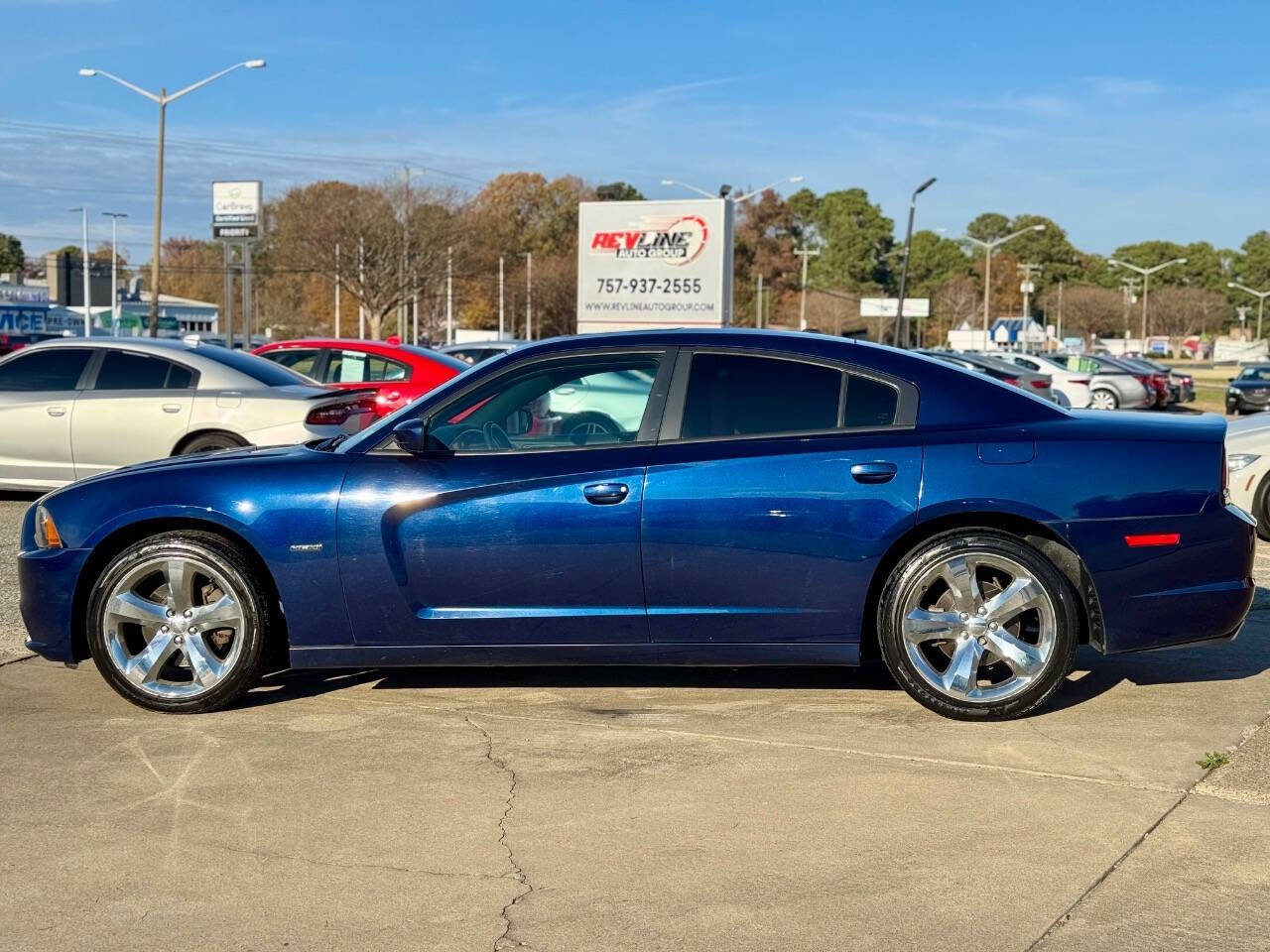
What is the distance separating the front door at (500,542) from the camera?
5551mm

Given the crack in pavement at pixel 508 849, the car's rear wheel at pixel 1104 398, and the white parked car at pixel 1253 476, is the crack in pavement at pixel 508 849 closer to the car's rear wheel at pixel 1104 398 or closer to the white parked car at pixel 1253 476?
the white parked car at pixel 1253 476

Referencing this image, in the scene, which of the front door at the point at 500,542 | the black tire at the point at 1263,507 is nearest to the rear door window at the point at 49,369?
the front door at the point at 500,542

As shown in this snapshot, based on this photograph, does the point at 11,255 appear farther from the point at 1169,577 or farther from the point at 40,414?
the point at 1169,577

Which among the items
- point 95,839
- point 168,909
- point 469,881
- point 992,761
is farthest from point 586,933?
point 992,761

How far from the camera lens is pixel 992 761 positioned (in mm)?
5137

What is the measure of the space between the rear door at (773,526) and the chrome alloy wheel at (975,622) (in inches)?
9.3

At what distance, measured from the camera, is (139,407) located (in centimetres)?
1148

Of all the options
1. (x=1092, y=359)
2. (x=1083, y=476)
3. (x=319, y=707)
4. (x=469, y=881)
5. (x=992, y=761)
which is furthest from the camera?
(x=1092, y=359)

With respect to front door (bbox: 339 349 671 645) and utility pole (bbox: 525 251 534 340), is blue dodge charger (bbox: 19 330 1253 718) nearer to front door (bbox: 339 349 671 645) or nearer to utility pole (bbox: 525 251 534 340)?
front door (bbox: 339 349 671 645)

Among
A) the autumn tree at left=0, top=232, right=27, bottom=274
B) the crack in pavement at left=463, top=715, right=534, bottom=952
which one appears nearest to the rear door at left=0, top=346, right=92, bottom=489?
the crack in pavement at left=463, top=715, right=534, bottom=952

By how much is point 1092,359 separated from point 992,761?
32.6 m

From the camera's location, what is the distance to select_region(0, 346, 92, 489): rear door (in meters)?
11.7

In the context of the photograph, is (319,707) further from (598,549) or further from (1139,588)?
(1139,588)

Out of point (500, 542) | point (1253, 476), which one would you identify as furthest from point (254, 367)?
point (1253, 476)
